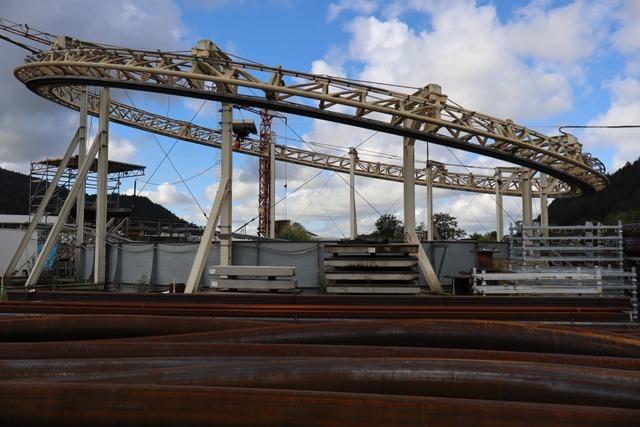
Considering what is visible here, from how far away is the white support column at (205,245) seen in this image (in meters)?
12.8

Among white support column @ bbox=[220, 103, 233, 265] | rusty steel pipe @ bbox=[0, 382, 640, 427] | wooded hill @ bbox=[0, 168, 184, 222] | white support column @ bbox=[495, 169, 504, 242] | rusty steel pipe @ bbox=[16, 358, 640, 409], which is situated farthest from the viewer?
wooded hill @ bbox=[0, 168, 184, 222]

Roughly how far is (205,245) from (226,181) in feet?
7.13

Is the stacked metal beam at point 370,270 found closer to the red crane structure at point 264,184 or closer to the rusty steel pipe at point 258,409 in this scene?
the rusty steel pipe at point 258,409

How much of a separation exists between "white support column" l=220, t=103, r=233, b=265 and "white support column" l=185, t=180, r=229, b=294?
22cm

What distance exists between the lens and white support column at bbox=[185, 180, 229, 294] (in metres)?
12.8

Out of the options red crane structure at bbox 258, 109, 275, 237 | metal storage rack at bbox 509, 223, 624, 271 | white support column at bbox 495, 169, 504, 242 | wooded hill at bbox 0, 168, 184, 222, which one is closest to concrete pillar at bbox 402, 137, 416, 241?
metal storage rack at bbox 509, 223, 624, 271

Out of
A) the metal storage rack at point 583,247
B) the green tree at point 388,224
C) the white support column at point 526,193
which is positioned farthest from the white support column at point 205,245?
the green tree at point 388,224

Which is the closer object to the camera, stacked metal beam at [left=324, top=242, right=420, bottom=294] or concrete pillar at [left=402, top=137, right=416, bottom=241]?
stacked metal beam at [left=324, top=242, right=420, bottom=294]

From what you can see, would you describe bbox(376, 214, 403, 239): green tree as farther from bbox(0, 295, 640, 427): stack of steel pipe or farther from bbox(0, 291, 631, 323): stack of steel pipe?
bbox(0, 295, 640, 427): stack of steel pipe

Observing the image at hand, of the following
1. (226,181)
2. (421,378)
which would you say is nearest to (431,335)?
(421,378)

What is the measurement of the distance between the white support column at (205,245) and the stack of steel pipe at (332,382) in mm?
7768

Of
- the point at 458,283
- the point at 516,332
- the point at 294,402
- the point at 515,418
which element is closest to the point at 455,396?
the point at 515,418

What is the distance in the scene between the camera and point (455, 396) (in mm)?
3711

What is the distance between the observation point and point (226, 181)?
14.2 m
